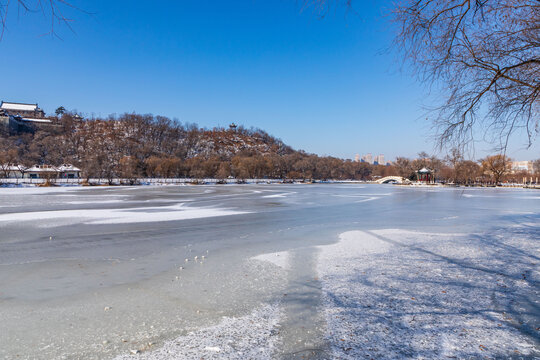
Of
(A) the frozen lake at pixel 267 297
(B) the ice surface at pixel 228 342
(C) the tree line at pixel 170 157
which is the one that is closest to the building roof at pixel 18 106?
(C) the tree line at pixel 170 157

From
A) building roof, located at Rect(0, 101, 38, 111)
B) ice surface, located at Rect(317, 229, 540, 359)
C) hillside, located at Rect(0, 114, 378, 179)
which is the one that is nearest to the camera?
ice surface, located at Rect(317, 229, 540, 359)

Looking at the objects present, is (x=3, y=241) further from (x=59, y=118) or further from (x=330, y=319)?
(x=59, y=118)

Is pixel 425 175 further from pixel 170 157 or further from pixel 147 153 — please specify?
pixel 147 153

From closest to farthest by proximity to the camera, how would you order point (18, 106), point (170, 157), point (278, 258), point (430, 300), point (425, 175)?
point (430, 300) < point (278, 258) < point (425, 175) < point (170, 157) < point (18, 106)

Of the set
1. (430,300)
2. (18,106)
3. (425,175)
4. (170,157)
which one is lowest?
(430,300)

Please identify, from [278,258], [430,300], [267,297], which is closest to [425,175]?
[278,258]

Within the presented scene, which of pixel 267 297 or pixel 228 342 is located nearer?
pixel 228 342

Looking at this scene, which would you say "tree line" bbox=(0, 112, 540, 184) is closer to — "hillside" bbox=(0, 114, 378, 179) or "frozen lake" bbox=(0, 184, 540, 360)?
"hillside" bbox=(0, 114, 378, 179)

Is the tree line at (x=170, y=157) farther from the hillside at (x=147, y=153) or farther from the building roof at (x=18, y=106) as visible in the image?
the building roof at (x=18, y=106)

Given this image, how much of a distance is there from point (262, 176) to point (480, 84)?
341 feet

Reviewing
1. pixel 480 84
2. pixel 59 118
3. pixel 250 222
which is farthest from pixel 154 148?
pixel 480 84

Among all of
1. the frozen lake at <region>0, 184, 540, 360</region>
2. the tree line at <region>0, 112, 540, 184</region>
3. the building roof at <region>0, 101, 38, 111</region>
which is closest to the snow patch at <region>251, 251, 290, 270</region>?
the frozen lake at <region>0, 184, 540, 360</region>

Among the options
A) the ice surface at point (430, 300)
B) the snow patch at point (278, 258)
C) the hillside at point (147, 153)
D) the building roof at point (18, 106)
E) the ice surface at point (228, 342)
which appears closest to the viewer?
the ice surface at point (228, 342)

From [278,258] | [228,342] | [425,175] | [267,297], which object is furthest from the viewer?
[425,175]
